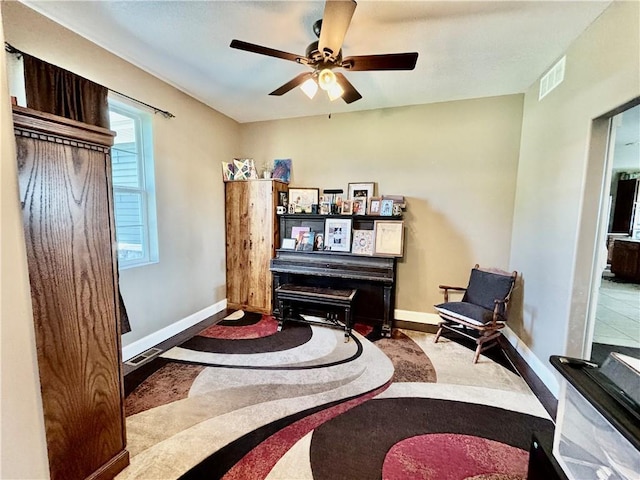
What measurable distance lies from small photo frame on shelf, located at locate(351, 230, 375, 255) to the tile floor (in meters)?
2.71

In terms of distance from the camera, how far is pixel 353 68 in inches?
76.5

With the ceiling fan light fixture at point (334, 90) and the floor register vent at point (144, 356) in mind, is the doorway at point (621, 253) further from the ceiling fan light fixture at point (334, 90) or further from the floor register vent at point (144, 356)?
the floor register vent at point (144, 356)

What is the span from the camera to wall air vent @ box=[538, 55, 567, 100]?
229 cm

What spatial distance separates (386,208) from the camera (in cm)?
342

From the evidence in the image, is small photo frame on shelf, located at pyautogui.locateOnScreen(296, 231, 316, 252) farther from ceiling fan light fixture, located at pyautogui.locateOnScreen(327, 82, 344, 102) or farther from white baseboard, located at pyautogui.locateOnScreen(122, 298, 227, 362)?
ceiling fan light fixture, located at pyautogui.locateOnScreen(327, 82, 344, 102)

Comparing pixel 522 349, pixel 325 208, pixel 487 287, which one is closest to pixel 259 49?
pixel 325 208

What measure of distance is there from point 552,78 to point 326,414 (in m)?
3.29

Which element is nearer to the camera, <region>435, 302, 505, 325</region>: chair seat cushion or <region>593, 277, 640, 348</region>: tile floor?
<region>435, 302, 505, 325</region>: chair seat cushion

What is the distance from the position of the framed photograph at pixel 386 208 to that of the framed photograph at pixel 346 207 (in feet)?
1.27

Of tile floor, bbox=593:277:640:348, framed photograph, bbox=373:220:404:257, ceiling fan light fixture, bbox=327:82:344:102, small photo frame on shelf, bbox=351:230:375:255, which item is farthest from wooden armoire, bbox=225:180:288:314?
tile floor, bbox=593:277:640:348

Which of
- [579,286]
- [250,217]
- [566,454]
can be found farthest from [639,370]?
[250,217]

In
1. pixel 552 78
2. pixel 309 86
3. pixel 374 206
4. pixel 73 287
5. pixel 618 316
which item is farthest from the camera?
pixel 618 316

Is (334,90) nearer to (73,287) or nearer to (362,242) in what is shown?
(362,242)

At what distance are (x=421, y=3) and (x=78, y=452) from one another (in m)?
3.09
